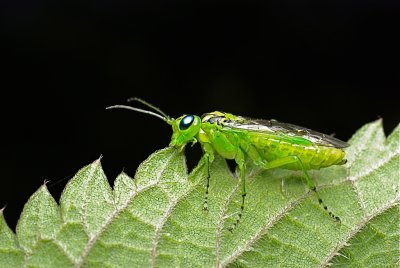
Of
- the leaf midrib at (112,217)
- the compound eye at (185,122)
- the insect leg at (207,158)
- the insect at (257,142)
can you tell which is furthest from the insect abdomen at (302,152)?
the leaf midrib at (112,217)

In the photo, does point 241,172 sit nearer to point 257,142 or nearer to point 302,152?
point 257,142

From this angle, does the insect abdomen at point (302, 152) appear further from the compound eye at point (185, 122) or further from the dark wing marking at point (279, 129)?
the compound eye at point (185, 122)

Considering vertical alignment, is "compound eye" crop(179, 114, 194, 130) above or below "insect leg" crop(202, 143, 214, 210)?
above

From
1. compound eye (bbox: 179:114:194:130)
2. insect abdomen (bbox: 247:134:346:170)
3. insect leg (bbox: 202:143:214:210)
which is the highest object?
compound eye (bbox: 179:114:194:130)

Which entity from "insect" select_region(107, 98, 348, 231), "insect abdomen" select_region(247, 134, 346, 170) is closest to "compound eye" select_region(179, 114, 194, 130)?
A: "insect" select_region(107, 98, 348, 231)

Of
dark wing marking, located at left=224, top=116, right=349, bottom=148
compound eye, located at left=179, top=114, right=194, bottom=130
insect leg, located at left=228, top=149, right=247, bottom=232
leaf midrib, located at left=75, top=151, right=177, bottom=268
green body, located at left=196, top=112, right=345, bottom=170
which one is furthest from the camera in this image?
dark wing marking, located at left=224, top=116, right=349, bottom=148

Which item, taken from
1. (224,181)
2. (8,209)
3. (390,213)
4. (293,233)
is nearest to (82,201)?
(224,181)

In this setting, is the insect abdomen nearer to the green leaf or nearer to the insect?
the insect
